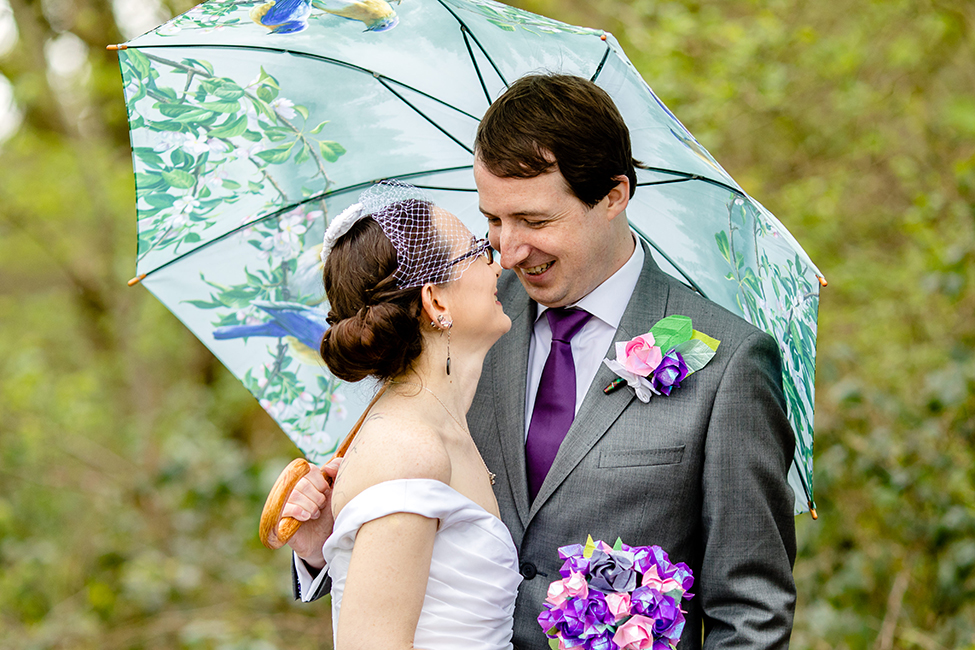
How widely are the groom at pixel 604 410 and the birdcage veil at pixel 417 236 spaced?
19cm

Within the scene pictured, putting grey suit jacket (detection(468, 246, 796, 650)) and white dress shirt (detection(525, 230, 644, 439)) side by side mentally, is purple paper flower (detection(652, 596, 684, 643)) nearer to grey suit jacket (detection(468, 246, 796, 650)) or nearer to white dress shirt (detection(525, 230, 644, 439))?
grey suit jacket (detection(468, 246, 796, 650))

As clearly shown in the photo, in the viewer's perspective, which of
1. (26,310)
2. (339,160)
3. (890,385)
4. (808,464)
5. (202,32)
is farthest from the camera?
(26,310)

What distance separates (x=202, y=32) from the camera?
217 cm

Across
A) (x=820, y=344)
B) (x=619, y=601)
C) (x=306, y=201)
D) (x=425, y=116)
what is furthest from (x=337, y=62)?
(x=820, y=344)

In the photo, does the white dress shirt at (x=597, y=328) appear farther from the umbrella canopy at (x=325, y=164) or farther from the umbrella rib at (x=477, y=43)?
the umbrella rib at (x=477, y=43)

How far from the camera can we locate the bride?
166 cm

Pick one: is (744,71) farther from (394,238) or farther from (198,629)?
(198,629)

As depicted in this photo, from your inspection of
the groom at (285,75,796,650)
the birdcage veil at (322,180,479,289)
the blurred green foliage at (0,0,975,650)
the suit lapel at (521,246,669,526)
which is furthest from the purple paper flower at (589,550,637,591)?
the blurred green foliage at (0,0,975,650)

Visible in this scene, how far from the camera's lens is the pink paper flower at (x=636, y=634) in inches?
72.5

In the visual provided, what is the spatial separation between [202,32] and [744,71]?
3513 mm

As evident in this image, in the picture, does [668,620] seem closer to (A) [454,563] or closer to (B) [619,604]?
(B) [619,604]

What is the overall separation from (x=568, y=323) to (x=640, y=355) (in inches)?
11.1

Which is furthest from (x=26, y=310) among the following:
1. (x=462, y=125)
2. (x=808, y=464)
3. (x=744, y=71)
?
(x=808, y=464)

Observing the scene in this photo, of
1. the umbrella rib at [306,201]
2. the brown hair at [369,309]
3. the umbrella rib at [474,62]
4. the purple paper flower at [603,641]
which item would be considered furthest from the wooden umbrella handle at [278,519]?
the umbrella rib at [474,62]
